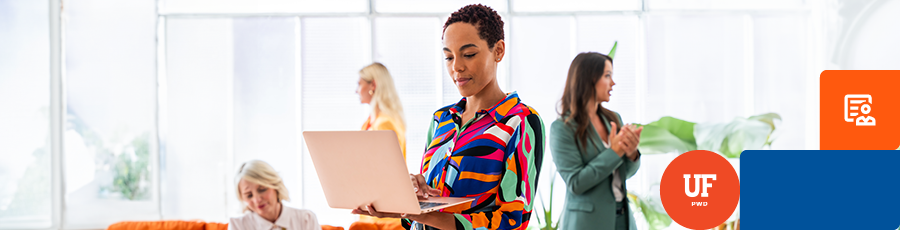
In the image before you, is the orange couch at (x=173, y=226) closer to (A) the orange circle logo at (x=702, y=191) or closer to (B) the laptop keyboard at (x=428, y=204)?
(A) the orange circle logo at (x=702, y=191)

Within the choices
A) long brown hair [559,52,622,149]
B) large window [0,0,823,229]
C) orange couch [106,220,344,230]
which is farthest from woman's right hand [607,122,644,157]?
orange couch [106,220,344,230]

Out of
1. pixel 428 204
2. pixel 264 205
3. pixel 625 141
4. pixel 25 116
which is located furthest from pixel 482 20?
pixel 25 116

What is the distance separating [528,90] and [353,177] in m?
2.00

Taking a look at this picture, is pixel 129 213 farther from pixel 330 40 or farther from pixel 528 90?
pixel 528 90

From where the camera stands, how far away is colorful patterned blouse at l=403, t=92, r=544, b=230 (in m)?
0.79

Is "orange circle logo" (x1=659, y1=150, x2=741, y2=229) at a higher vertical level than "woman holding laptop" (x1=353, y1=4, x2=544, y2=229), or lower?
lower

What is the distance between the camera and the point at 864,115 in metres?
2.10

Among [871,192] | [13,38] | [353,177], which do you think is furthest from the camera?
[13,38]

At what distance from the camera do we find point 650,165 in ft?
8.95

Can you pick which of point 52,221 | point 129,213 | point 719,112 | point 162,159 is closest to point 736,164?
point 719,112

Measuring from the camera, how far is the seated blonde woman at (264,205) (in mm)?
2205

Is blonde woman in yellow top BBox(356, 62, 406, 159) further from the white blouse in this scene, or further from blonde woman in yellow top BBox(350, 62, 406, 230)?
the white blouse

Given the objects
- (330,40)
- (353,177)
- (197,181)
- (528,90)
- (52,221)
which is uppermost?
(330,40)

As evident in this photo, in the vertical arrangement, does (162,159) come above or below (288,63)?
below
